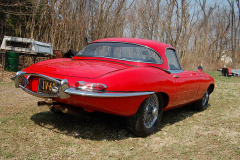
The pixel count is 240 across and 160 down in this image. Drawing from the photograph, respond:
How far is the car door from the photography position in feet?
12.6

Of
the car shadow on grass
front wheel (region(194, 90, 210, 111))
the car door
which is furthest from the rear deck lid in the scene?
front wheel (region(194, 90, 210, 111))

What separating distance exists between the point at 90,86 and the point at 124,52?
3.93 feet

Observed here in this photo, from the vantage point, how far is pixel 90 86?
2.61 meters

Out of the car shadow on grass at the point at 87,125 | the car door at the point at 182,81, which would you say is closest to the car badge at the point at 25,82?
the car shadow on grass at the point at 87,125

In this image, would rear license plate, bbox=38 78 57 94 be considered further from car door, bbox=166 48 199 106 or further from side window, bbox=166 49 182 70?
side window, bbox=166 49 182 70

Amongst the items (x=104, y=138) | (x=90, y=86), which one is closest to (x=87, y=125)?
(x=104, y=138)

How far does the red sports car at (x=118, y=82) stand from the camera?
8.72 feet

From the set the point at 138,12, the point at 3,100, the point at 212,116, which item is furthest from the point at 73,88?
the point at 138,12

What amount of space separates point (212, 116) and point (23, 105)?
11.6 feet

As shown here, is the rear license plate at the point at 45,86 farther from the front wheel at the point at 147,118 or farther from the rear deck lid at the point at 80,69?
the front wheel at the point at 147,118

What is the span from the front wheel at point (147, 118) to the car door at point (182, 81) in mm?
492

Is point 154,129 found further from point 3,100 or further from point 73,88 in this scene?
point 3,100

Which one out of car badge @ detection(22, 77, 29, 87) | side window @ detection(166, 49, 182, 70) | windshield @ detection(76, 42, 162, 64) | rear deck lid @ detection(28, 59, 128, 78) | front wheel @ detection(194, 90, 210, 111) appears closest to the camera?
rear deck lid @ detection(28, 59, 128, 78)

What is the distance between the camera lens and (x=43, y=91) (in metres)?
2.94
